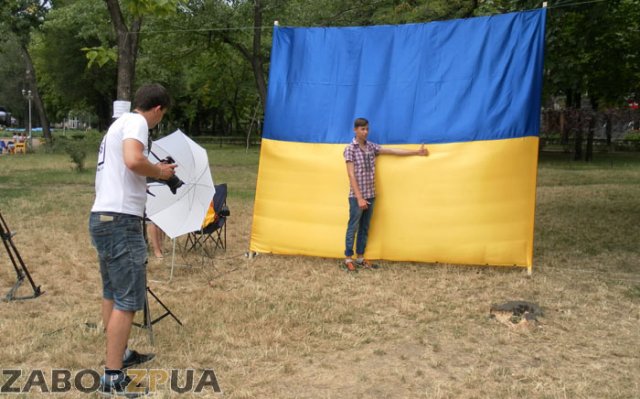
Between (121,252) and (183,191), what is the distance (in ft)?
9.48

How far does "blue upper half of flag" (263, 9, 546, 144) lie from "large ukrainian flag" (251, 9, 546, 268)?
1cm

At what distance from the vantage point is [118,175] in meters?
3.66

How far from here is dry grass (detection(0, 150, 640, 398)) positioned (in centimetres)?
402

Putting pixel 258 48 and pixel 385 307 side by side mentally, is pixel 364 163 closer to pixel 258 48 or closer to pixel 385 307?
pixel 385 307

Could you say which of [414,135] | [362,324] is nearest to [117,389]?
[362,324]

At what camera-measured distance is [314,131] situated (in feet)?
24.1

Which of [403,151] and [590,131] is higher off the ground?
[590,131]

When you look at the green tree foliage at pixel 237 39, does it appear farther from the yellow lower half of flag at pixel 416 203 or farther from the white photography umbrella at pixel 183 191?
the yellow lower half of flag at pixel 416 203

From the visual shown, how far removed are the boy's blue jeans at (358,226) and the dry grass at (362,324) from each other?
0.33m

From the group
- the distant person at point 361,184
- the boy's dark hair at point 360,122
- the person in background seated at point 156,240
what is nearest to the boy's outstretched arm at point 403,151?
the distant person at point 361,184

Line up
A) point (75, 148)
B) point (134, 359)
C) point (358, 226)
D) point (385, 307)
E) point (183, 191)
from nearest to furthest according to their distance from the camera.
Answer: point (134, 359) → point (385, 307) → point (183, 191) → point (358, 226) → point (75, 148)

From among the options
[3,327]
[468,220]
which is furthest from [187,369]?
[468,220]

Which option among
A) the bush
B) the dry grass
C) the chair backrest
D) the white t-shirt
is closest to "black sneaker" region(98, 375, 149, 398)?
the dry grass

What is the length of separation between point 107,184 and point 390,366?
2252 mm
